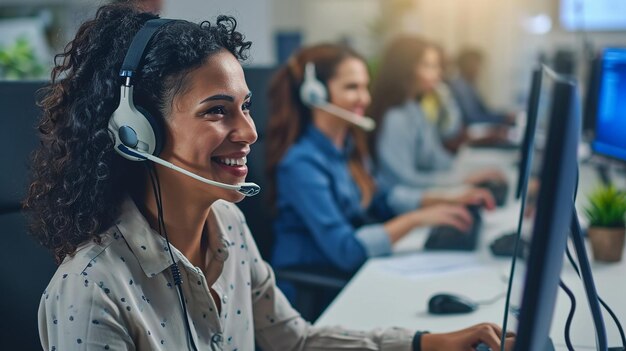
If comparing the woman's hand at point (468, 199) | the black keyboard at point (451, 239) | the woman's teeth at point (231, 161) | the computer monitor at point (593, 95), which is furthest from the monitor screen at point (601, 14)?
the woman's teeth at point (231, 161)

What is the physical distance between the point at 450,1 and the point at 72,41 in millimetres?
5805

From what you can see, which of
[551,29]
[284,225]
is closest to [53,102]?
[284,225]

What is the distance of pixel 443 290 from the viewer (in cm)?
142

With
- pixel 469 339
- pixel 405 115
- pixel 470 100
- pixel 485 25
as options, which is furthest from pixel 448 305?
pixel 485 25

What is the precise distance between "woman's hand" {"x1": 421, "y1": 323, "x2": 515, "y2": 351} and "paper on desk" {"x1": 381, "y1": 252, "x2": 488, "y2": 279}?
54 centimetres

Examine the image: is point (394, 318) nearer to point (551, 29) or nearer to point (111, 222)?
point (111, 222)

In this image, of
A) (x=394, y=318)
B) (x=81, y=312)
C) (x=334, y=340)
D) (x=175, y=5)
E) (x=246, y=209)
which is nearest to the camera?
(x=81, y=312)

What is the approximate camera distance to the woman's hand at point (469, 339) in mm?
914

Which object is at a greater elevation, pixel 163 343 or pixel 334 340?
pixel 163 343

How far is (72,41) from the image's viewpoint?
82 centimetres

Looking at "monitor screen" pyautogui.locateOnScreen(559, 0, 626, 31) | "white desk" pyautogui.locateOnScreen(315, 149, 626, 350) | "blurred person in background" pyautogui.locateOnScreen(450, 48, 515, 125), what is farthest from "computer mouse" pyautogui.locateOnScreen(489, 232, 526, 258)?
"monitor screen" pyautogui.locateOnScreen(559, 0, 626, 31)

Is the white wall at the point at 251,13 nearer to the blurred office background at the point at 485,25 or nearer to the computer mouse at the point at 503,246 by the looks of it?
the computer mouse at the point at 503,246

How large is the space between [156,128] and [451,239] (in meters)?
1.08

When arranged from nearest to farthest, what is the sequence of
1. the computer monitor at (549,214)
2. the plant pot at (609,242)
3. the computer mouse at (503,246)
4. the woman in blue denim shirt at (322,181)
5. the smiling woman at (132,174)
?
the computer monitor at (549,214) → the smiling woman at (132,174) → the plant pot at (609,242) → the computer mouse at (503,246) → the woman in blue denim shirt at (322,181)
